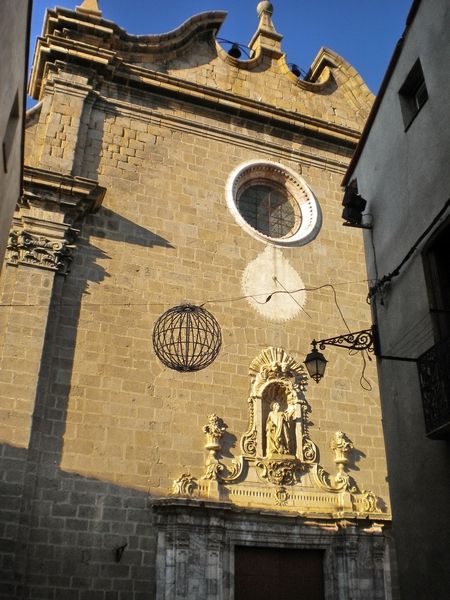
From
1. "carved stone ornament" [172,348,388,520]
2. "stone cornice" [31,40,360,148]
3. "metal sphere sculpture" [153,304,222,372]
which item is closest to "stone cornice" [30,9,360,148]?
"stone cornice" [31,40,360,148]

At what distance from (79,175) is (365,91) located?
736 cm

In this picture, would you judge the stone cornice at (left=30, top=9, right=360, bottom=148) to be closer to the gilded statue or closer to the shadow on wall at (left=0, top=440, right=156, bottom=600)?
the gilded statue

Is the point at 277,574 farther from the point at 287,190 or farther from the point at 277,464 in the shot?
the point at 287,190

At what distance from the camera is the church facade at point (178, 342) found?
9266 millimetres

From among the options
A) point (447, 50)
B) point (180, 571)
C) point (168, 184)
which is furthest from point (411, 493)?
point (168, 184)

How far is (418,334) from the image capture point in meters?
6.82

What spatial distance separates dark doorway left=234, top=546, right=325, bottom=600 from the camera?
9.78m

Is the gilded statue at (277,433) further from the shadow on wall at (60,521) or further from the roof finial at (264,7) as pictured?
the roof finial at (264,7)

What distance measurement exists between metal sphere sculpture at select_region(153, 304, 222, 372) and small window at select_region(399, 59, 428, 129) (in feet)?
15.7

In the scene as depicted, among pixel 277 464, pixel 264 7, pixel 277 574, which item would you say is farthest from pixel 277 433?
pixel 264 7

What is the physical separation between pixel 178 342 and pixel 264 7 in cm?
941

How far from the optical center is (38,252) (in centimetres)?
1037

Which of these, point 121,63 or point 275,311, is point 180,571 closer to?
point 275,311

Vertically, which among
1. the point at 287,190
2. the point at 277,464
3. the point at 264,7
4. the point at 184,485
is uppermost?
the point at 264,7
